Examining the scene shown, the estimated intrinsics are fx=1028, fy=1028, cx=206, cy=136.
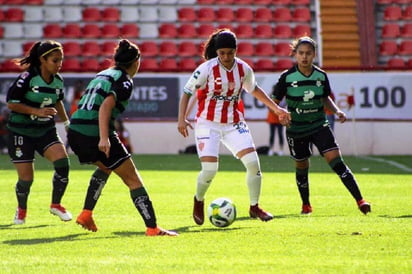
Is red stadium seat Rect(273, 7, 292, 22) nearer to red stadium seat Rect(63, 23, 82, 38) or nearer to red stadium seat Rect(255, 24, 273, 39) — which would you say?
red stadium seat Rect(255, 24, 273, 39)

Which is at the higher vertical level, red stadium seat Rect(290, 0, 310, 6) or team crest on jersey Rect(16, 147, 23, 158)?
red stadium seat Rect(290, 0, 310, 6)

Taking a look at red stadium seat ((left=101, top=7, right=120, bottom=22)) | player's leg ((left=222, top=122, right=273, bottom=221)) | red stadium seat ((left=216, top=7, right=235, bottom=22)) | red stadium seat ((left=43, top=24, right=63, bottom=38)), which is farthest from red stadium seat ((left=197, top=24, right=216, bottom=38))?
player's leg ((left=222, top=122, right=273, bottom=221))

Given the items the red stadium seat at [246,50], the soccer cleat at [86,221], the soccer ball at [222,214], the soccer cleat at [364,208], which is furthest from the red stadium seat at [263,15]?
the soccer cleat at [86,221]

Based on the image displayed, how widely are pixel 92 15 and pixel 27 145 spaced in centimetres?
1885

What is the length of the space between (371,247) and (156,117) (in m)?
17.0

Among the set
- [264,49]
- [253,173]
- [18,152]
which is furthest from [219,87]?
[264,49]

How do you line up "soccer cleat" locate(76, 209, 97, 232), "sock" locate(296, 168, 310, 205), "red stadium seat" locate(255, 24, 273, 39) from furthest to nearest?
"red stadium seat" locate(255, 24, 273, 39) < "sock" locate(296, 168, 310, 205) < "soccer cleat" locate(76, 209, 97, 232)

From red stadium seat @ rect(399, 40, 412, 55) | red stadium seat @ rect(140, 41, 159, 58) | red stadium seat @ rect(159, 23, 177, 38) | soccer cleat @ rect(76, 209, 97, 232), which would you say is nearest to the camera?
soccer cleat @ rect(76, 209, 97, 232)

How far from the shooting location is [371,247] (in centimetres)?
858

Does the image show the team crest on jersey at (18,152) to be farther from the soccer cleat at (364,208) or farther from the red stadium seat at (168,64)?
the red stadium seat at (168,64)

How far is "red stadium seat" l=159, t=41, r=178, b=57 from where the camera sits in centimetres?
2844

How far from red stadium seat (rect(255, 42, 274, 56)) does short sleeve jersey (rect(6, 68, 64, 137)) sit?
57.8 ft

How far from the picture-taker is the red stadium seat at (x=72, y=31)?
29.1 meters

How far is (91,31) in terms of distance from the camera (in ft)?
95.9
